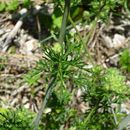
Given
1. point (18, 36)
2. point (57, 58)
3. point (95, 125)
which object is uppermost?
point (57, 58)

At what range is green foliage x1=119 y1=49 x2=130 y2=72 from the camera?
3271 millimetres

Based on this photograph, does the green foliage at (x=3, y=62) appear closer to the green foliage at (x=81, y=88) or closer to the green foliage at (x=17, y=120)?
the green foliage at (x=81, y=88)

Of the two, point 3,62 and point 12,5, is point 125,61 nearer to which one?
point 3,62

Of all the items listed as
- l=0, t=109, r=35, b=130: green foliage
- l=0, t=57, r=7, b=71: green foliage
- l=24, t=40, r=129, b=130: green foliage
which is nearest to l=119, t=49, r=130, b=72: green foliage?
l=24, t=40, r=129, b=130: green foliage

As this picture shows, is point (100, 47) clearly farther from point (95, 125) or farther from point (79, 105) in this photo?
point (95, 125)

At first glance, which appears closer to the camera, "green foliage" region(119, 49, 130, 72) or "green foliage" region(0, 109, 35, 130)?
"green foliage" region(0, 109, 35, 130)

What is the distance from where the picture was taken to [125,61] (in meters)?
3.29

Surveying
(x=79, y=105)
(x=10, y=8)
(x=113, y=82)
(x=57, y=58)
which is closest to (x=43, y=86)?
(x=79, y=105)

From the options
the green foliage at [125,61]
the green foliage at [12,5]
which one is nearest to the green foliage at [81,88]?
the green foliage at [125,61]

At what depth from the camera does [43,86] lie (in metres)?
3.15

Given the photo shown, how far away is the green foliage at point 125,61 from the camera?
3.27m

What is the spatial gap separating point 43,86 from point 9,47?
50 cm

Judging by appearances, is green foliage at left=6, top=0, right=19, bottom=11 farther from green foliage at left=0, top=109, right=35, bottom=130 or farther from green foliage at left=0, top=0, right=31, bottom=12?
green foliage at left=0, top=109, right=35, bottom=130

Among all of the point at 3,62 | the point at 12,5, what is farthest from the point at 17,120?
the point at 12,5
